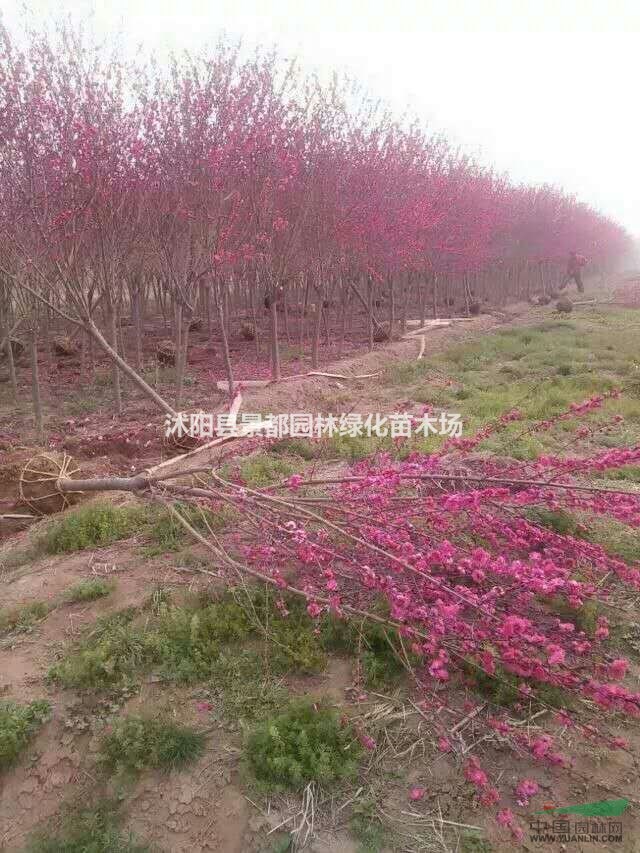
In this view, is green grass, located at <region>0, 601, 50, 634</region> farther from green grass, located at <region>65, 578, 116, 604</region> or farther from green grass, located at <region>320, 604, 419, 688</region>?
green grass, located at <region>320, 604, 419, 688</region>

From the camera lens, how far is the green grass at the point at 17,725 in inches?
113

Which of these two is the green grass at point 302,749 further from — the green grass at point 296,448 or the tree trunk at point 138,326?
the tree trunk at point 138,326

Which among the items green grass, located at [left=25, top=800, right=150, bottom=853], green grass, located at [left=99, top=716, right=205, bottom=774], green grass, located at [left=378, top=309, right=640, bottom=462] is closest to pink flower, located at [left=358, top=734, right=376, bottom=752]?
green grass, located at [left=99, top=716, right=205, bottom=774]

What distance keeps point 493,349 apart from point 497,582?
11.7 m

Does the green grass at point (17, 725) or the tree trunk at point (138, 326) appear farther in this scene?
the tree trunk at point (138, 326)

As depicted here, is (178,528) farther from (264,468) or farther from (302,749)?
(302,749)

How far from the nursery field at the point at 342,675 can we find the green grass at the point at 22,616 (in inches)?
0.8

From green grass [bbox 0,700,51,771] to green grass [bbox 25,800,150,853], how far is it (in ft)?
1.43

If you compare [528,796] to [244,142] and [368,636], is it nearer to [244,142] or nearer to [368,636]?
[368,636]

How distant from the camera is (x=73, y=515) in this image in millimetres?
5047

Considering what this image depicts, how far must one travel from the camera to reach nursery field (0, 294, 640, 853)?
2.38 metres

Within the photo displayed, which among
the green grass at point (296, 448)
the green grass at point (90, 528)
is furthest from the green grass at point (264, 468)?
the green grass at point (90, 528)

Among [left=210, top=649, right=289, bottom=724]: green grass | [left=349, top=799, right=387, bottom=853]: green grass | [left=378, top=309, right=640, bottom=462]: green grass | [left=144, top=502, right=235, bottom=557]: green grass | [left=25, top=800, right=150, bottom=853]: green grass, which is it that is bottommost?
[left=25, top=800, right=150, bottom=853]: green grass

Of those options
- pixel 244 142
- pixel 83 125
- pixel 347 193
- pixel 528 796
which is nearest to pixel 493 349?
pixel 347 193
